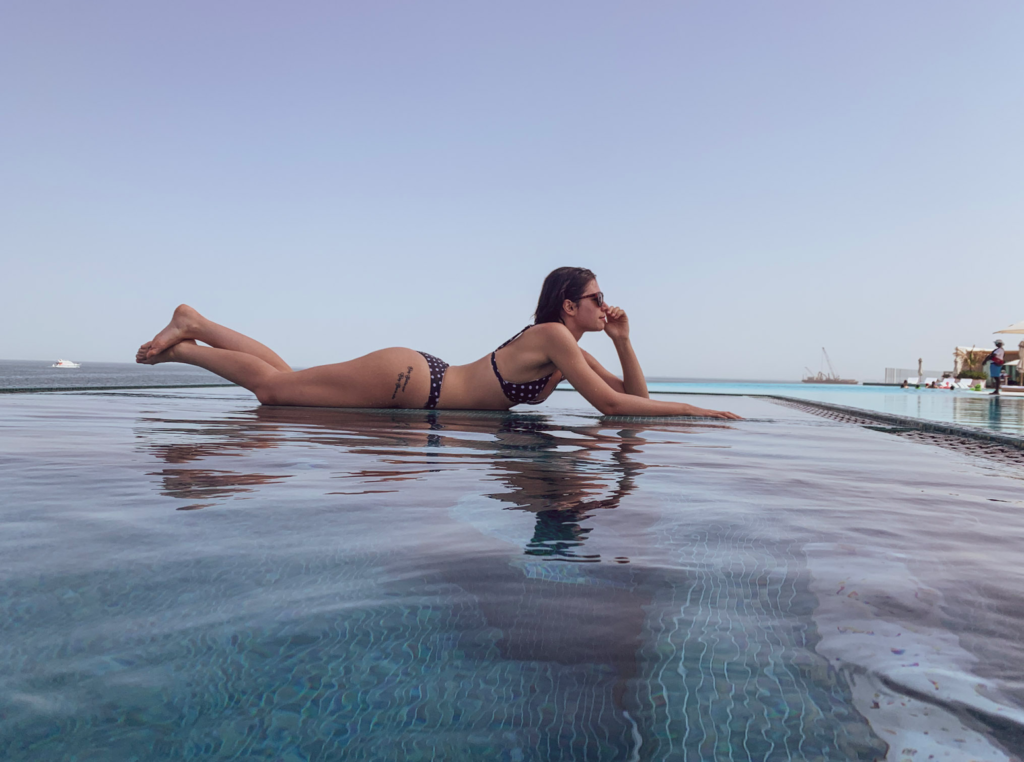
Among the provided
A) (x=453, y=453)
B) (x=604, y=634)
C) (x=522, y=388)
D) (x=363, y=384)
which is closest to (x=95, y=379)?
(x=363, y=384)

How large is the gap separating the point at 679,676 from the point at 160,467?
6.39 feet

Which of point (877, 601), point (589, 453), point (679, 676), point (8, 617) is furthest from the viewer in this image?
point (589, 453)

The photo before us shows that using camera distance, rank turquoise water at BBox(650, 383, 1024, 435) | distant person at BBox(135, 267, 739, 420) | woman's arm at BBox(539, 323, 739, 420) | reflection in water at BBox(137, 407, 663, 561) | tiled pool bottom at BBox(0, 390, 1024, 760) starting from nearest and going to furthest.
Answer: tiled pool bottom at BBox(0, 390, 1024, 760) < reflection in water at BBox(137, 407, 663, 561) < woman's arm at BBox(539, 323, 739, 420) < distant person at BBox(135, 267, 739, 420) < turquoise water at BBox(650, 383, 1024, 435)

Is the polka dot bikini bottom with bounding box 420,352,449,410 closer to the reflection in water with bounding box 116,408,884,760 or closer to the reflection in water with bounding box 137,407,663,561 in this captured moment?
the reflection in water with bounding box 137,407,663,561

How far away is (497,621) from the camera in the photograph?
0.94m

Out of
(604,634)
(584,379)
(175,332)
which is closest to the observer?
(604,634)

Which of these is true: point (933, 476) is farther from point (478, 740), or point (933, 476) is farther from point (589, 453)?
point (478, 740)

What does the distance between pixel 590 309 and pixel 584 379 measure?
2.46 ft

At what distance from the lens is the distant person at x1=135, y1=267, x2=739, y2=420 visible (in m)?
4.93

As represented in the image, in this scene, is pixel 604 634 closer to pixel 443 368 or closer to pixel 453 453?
pixel 453 453

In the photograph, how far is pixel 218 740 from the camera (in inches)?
25.8

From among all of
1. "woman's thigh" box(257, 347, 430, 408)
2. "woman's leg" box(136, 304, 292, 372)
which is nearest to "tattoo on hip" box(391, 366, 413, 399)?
"woman's thigh" box(257, 347, 430, 408)

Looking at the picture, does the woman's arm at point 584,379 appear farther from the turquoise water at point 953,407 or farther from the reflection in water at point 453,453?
the turquoise water at point 953,407

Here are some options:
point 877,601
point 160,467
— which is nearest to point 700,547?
point 877,601
